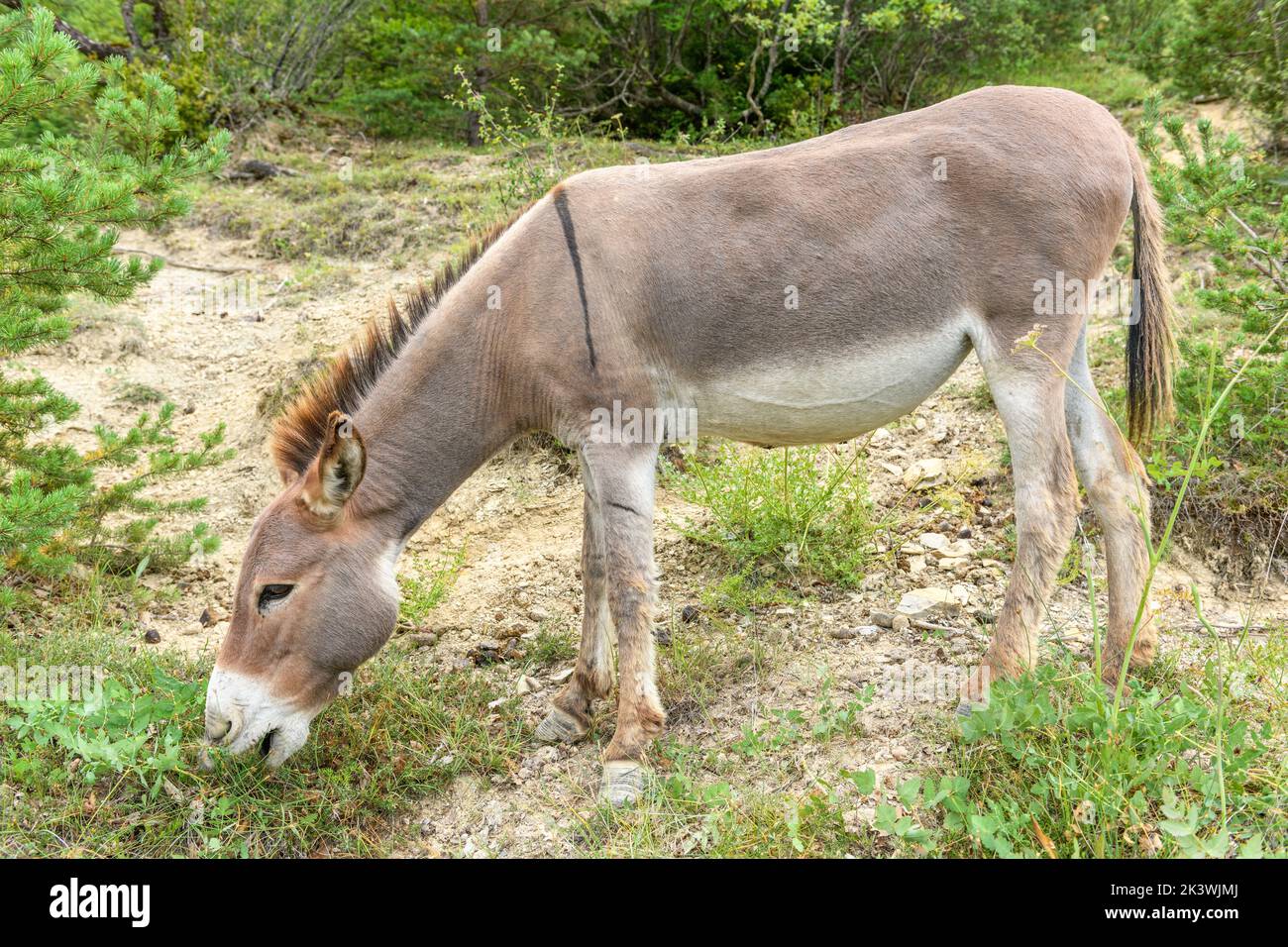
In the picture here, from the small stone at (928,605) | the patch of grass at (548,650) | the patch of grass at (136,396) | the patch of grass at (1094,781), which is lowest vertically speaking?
the patch of grass at (136,396)

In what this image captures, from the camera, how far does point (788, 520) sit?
4.91 metres

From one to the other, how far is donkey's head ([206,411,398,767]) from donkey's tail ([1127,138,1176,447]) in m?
3.31

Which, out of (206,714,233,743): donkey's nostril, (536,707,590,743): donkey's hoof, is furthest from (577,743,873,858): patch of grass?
(206,714,233,743): donkey's nostril

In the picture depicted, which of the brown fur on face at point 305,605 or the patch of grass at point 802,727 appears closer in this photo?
the brown fur on face at point 305,605

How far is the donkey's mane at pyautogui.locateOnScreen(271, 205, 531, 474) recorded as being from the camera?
12.2 feet

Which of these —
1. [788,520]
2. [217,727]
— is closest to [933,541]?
[788,520]

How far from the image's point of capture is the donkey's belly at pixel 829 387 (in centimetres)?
353

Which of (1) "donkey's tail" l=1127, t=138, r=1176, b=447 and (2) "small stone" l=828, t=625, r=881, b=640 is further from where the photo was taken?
(2) "small stone" l=828, t=625, r=881, b=640

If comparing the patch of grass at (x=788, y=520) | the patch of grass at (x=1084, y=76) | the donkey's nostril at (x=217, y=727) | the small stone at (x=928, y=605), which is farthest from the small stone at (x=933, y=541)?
the patch of grass at (x=1084, y=76)

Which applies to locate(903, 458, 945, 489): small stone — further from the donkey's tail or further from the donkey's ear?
the donkey's ear

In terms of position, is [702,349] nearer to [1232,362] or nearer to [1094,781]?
[1094,781]

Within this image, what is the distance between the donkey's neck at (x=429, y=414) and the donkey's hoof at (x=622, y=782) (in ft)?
4.12

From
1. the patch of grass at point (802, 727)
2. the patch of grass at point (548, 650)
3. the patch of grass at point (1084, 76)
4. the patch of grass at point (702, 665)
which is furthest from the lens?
the patch of grass at point (1084, 76)

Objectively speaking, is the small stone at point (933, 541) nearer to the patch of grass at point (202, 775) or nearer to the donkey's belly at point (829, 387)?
the donkey's belly at point (829, 387)
